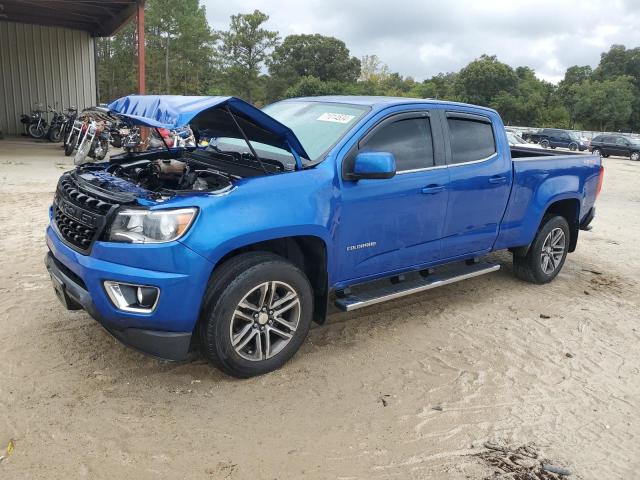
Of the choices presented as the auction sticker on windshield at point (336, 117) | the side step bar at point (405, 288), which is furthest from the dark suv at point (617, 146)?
the auction sticker on windshield at point (336, 117)

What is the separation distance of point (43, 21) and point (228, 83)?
1026 inches

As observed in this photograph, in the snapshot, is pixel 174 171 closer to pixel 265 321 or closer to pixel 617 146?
pixel 265 321

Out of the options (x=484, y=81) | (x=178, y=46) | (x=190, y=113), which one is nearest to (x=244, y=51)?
(x=178, y=46)

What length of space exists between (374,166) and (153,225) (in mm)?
1490

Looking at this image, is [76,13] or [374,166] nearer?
[374,166]

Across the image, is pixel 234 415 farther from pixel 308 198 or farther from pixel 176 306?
pixel 308 198

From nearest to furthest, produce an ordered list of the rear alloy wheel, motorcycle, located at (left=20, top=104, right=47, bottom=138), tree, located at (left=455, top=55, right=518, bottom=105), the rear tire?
the rear tire
the rear alloy wheel
motorcycle, located at (left=20, top=104, right=47, bottom=138)
tree, located at (left=455, top=55, right=518, bottom=105)

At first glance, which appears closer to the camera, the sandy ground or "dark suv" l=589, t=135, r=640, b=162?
the sandy ground

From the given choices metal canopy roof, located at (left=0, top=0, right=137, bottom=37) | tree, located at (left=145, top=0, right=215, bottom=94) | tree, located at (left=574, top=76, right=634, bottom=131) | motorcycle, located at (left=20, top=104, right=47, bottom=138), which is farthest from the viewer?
tree, located at (left=574, top=76, right=634, bottom=131)

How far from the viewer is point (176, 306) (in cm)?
302

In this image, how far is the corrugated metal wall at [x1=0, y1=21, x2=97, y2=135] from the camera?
19500 mm

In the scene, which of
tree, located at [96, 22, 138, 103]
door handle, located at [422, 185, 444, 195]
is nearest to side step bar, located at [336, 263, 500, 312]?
door handle, located at [422, 185, 444, 195]

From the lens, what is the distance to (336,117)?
414 centimetres

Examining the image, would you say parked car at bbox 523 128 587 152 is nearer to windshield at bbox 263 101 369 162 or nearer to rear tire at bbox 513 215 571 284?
rear tire at bbox 513 215 571 284
